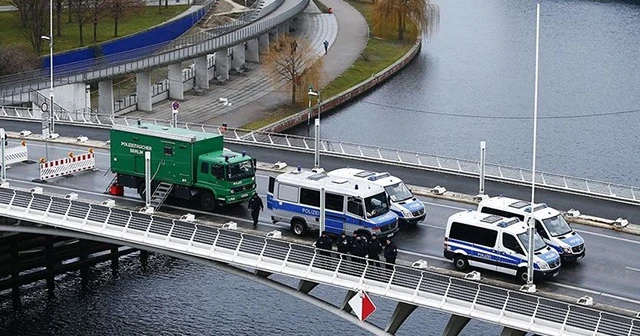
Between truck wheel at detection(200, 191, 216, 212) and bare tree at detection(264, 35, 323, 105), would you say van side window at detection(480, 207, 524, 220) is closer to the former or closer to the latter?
truck wheel at detection(200, 191, 216, 212)

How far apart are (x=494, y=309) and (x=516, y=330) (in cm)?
109

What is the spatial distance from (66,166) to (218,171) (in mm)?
10171

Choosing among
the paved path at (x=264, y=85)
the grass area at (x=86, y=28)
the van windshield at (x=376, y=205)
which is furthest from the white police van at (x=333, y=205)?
the grass area at (x=86, y=28)

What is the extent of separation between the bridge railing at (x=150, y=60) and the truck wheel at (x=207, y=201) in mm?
45140

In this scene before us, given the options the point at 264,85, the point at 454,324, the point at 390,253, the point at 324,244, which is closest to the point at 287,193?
the point at 324,244

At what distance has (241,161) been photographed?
5366 cm

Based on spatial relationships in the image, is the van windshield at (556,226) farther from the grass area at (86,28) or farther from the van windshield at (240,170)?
the grass area at (86,28)

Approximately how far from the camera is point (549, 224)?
47250 mm

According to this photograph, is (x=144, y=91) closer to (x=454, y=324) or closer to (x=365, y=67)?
(x=365, y=67)

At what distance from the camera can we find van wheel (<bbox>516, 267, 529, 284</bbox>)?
146 ft

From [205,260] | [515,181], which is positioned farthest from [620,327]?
[515,181]

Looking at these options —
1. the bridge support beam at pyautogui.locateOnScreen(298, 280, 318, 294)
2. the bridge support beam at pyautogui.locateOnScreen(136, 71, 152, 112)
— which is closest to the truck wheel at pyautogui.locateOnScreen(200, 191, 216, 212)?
the bridge support beam at pyautogui.locateOnScreen(298, 280, 318, 294)

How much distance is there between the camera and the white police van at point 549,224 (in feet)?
153

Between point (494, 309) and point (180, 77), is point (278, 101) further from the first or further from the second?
point (494, 309)
